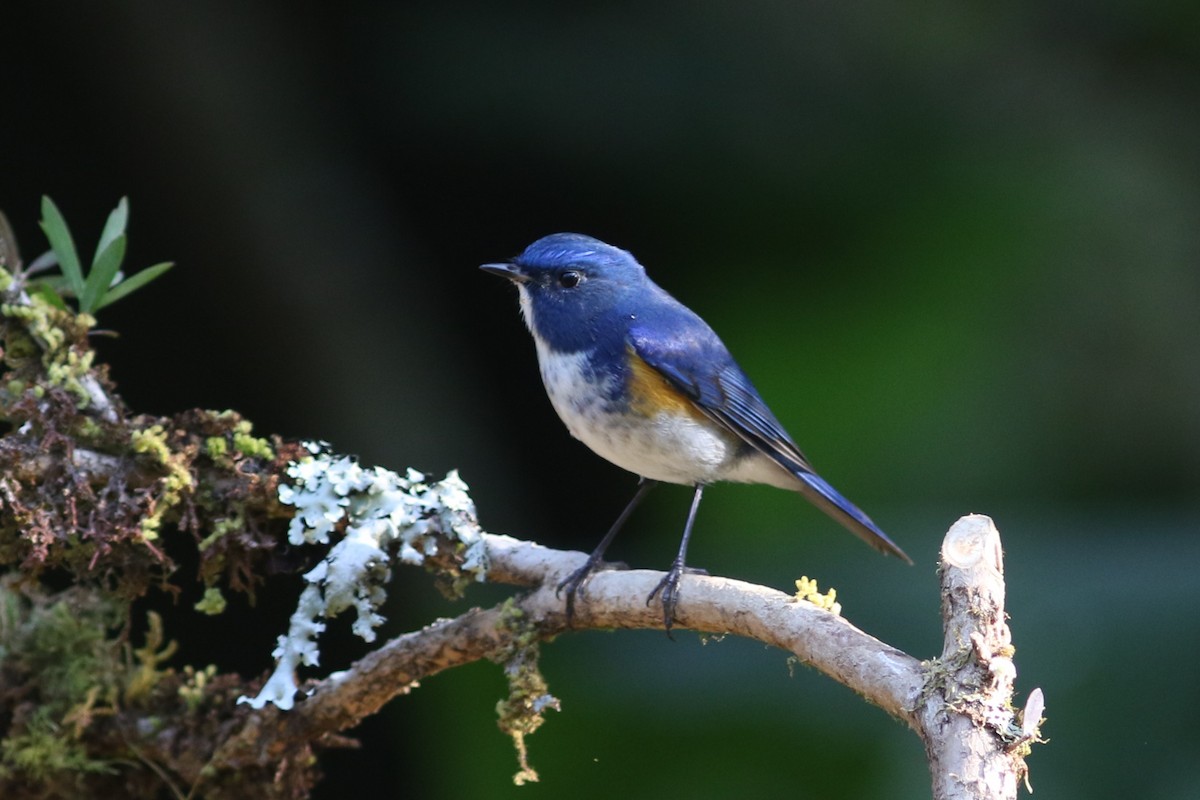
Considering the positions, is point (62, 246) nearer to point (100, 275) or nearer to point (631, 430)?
point (100, 275)

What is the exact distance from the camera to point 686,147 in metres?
4.54

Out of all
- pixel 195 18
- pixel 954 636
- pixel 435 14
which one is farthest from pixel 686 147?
pixel 954 636

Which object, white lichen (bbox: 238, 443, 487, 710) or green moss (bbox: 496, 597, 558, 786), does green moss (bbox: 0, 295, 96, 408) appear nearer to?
white lichen (bbox: 238, 443, 487, 710)

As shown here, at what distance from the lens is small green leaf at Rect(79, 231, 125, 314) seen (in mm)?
2211

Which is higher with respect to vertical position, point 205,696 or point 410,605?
point 410,605

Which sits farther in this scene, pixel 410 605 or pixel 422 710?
pixel 410 605

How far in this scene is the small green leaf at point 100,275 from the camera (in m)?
2.21

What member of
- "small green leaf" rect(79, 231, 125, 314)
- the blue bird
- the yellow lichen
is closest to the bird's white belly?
the blue bird

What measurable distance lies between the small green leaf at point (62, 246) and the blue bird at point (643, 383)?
2.65 feet

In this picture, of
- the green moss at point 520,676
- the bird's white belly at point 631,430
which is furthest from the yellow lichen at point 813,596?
the bird's white belly at point 631,430

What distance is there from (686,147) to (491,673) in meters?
1.87

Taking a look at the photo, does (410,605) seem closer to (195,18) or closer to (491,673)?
(491,673)

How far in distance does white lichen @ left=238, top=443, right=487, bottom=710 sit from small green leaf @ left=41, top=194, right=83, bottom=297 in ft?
1.70

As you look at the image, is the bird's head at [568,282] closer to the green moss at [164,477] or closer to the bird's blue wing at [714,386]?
the bird's blue wing at [714,386]
